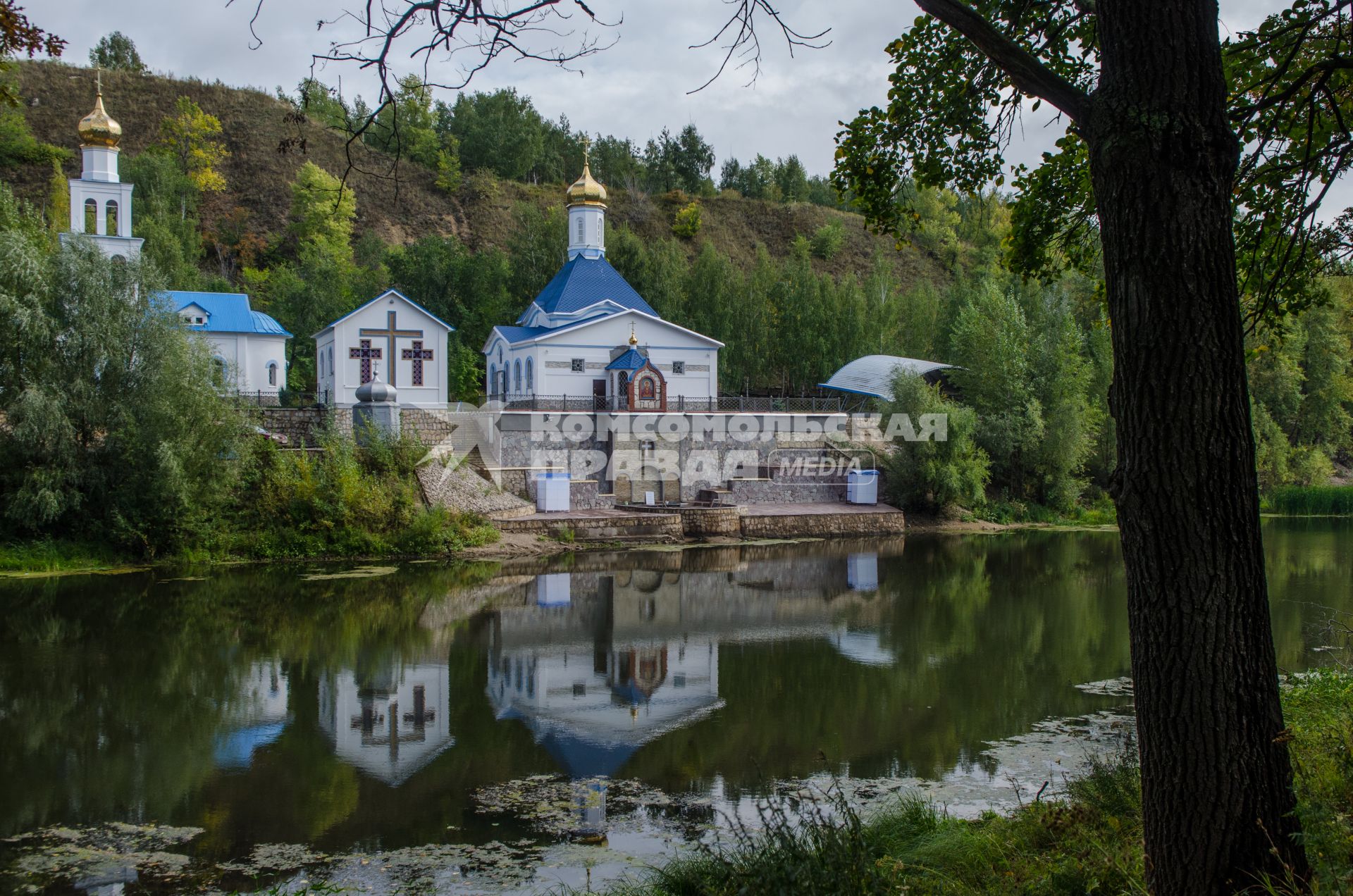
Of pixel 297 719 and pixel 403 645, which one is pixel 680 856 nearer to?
pixel 297 719

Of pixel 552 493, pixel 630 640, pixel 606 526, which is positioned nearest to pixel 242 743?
pixel 630 640

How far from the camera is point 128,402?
757 inches

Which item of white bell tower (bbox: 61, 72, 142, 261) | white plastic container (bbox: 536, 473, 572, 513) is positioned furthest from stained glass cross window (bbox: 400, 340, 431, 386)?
white bell tower (bbox: 61, 72, 142, 261)

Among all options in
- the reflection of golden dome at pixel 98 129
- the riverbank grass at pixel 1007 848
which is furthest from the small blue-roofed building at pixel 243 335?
the riverbank grass at pixel 1007 848

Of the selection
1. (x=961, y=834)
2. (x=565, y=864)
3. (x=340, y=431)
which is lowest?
(x=565, y=864)

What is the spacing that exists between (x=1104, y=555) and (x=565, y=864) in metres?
18.6

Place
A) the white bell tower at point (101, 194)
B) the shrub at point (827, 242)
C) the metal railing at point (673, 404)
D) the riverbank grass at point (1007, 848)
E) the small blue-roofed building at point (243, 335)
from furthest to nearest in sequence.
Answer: the shrub at point (827, 242) < the metal railing at point (673, 404) < the small blue-roofed building at point (243, 335) < the white bell tower at point (101, 194) < the riverbank grass at point (1007, 848)

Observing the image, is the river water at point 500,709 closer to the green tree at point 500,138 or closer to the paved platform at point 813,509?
the paved platform at point 813,509

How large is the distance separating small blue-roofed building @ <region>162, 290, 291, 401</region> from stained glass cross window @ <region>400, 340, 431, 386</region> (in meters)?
3.26

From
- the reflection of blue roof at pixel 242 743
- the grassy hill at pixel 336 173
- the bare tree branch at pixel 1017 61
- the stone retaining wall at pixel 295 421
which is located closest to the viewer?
the bare tree branch at pixel 1017 61

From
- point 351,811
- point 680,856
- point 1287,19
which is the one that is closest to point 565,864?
point 680,856

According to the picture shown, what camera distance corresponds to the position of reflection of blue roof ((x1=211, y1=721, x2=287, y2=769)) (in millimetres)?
8680

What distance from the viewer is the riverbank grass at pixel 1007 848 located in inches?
159

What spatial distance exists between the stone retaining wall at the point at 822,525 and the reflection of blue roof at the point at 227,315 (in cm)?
1391
